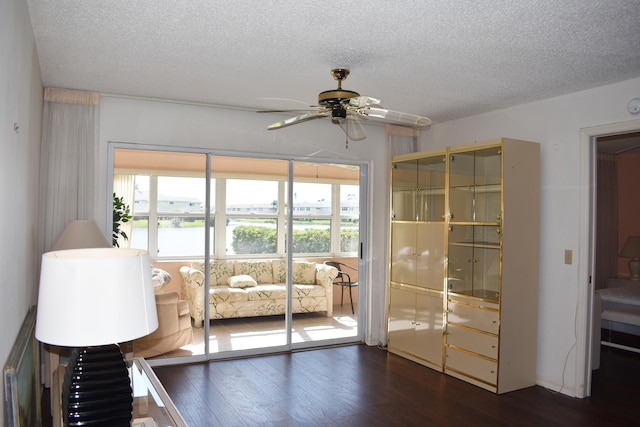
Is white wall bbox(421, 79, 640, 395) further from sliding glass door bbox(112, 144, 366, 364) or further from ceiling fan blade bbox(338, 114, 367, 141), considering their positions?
sliding glass door bbox(112, 144, 366, 364)

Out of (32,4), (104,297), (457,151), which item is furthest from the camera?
(457,151)

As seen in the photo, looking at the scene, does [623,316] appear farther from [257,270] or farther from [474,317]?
[257,270]

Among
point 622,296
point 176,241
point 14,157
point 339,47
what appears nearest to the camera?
point 14,157

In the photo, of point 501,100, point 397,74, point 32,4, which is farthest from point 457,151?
point 32,4

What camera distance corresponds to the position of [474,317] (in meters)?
4.32

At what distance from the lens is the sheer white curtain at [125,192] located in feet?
14.9

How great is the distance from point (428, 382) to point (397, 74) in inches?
106

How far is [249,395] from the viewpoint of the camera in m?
3.94

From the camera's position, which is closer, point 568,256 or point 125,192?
point 568,256

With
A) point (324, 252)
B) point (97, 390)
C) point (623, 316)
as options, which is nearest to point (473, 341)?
point (324, 252)

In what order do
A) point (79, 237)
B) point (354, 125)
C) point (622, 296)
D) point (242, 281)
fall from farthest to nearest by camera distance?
1. point (622, 296)
2. point (242, 281)
3. point (79, 237)
4. point (354, 125)

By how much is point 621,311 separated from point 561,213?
1.96 meters

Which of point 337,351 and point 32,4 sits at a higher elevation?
point 32,4

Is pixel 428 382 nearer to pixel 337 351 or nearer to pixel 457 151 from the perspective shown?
pixel 337 351
